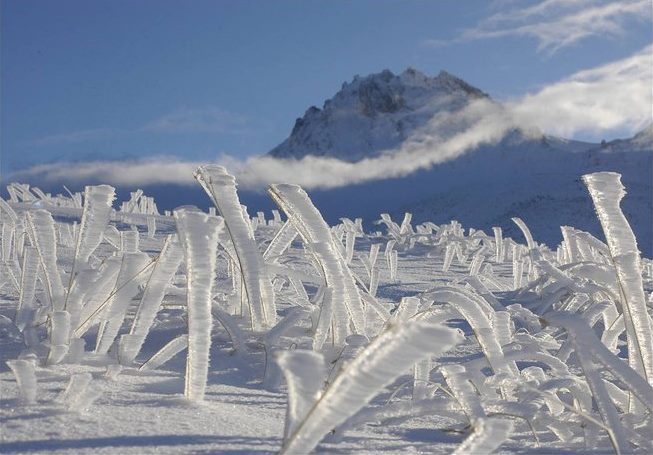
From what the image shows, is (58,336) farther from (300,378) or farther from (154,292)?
(300,378)

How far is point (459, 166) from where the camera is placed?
37.8 m

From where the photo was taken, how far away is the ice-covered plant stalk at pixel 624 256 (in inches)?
42.1

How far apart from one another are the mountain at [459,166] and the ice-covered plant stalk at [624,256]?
40.3 ft

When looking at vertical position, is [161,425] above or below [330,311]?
below

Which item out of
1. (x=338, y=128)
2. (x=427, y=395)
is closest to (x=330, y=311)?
(x=427, y=395)

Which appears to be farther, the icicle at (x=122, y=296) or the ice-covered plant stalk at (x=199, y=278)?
the icicle at (x=122, y=296)

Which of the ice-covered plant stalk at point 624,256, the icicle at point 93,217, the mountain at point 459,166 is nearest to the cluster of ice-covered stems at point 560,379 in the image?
the ice-covered plant stalk at point 624,256

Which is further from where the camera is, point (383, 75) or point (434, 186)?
point (383, 75)

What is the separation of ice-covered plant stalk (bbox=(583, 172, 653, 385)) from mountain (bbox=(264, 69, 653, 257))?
1227cm

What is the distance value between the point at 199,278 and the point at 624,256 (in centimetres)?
63

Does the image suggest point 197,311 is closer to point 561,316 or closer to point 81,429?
point 81,429

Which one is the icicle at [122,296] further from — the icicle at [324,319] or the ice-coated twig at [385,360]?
the ice-coated twig at [385,360]

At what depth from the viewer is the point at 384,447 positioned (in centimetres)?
91

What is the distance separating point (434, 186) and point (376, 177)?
5.34 metres
